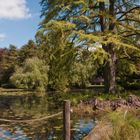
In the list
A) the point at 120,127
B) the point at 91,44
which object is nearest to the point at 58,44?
the point at 91,44

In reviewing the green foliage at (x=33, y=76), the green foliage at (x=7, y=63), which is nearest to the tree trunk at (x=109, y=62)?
the green foliage at (x=33, y=76)

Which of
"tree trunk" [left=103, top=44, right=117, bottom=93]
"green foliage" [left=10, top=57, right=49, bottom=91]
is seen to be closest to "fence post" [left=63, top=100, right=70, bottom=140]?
"tree trunk" [left=103, top=44, right=117, bottom=93]

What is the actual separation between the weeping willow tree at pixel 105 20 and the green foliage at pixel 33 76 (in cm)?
2033

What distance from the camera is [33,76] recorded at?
42.9 m

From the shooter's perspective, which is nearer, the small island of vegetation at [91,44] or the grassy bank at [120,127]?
the grassy bank at [120,127]

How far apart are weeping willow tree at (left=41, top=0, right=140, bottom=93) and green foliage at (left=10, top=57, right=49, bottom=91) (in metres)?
20.3

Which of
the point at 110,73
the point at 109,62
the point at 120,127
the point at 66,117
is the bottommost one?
the point at 120,127

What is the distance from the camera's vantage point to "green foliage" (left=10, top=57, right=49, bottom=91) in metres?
42.9

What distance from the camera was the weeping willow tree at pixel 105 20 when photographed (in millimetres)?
20531

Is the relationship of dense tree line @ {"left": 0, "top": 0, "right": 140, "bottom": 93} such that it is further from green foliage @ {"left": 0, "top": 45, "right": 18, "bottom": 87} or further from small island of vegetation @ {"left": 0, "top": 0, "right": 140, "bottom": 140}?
green foliage @ {"left": 0, "top": 45, "right": 18, "bottom": 87}

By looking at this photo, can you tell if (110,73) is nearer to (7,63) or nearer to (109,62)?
(109,62)

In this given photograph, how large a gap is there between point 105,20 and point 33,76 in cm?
2208

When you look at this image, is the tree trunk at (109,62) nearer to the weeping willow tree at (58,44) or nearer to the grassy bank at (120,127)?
the weeping willow tree at (58,44)

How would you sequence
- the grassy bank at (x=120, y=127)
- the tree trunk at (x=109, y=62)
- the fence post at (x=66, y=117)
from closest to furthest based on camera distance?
1. the grassy bank at (x=120, y=127)
2. the fence post at (x=66, y=117)
3. the tree trunk at (x=109, y=62)
